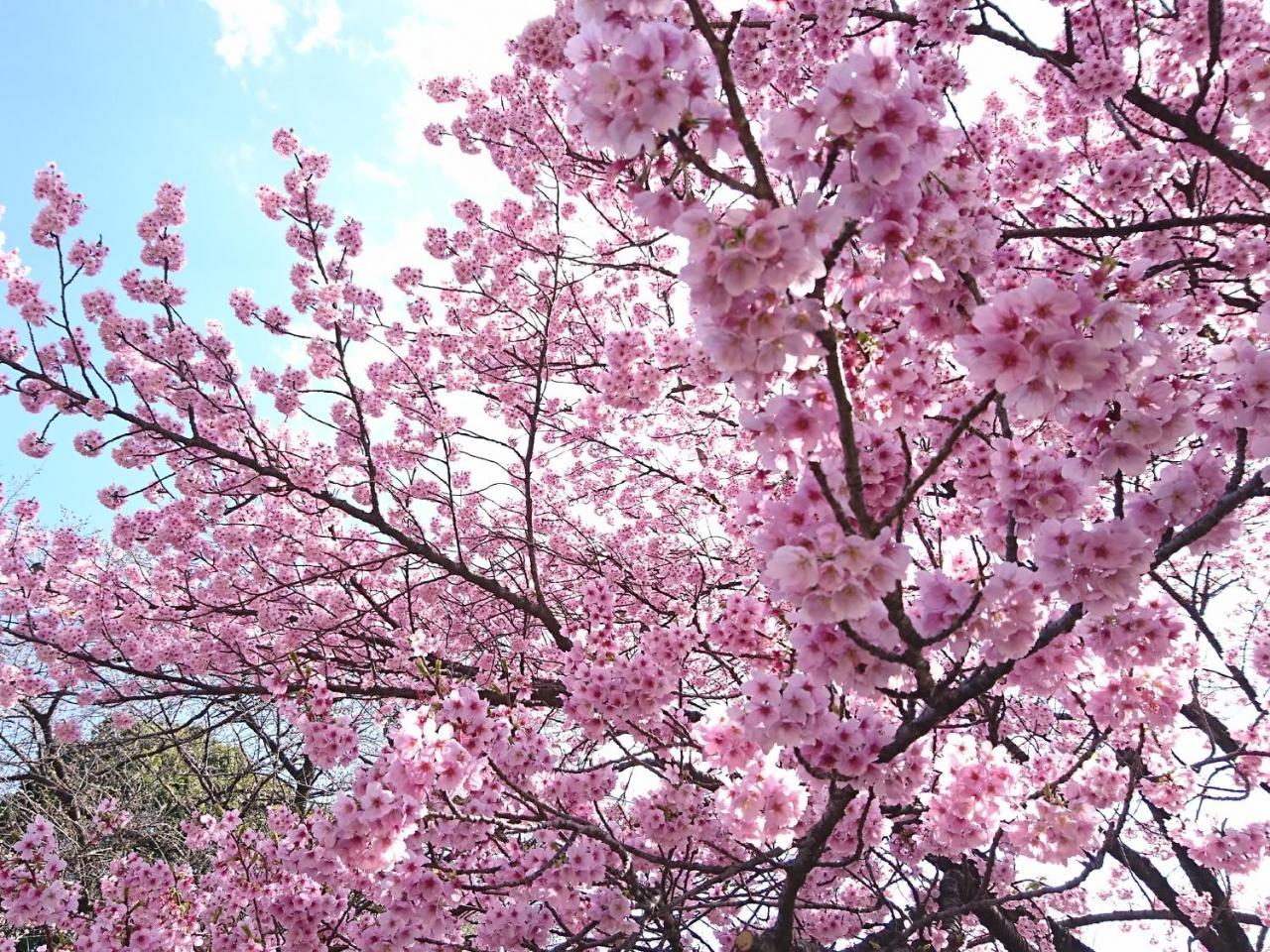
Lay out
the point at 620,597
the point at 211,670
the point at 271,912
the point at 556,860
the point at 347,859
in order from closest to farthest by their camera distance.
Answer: the point at 347,859 → the point at 556,860 → the point at 271,912 → the point at 211,670 → the point at 620,597

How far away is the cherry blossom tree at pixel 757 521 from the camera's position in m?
1.92

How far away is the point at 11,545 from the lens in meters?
8.95

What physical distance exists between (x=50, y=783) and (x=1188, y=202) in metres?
14.2

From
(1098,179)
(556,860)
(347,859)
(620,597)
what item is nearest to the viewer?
(347,859)

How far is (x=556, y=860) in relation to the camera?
12.7 feet

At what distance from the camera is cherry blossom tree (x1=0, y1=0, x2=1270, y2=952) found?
6.28 ft

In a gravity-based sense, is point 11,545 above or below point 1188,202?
below

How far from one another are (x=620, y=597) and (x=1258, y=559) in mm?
8916

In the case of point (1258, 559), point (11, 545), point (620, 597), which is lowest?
point (11, 545)

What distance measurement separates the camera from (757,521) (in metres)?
2.51

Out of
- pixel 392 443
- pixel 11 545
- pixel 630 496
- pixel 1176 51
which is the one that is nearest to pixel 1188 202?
pixel 1176 51

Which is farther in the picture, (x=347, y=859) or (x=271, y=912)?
(x=271, y=912)

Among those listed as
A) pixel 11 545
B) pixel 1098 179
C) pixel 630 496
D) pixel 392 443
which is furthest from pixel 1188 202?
pixel 11 545

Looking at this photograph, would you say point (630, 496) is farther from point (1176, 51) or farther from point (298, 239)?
point (1176, 51)
